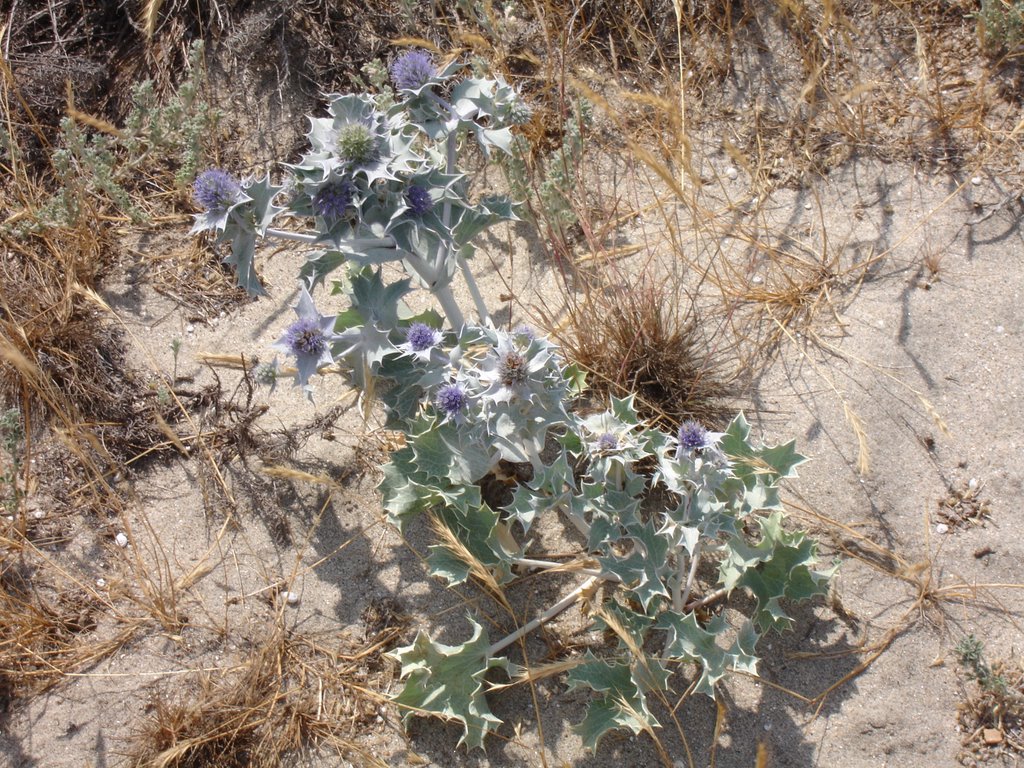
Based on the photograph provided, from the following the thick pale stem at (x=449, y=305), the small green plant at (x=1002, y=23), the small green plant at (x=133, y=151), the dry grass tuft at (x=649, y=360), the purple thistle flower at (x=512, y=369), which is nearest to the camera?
the purple thistle flower at (x=512, y=369)

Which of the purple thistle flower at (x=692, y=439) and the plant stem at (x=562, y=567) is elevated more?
the purple thistle flower at (x=692, y=439)

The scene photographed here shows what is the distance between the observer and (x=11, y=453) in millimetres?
2988

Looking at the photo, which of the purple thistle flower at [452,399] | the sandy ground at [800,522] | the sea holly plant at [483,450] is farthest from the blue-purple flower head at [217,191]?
the sandy ground at [800,522]

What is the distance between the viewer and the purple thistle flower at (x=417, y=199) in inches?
88.5

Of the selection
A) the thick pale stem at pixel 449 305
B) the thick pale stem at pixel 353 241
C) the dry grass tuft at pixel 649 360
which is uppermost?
the thick pale stem at pixel 353 241

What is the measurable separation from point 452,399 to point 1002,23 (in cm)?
261

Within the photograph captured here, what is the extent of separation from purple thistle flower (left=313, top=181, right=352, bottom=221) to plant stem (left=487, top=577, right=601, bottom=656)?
4.03 feet

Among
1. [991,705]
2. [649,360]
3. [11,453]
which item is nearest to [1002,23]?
[649,360]

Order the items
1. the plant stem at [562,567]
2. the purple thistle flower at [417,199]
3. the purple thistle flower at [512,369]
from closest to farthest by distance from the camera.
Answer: the purple thistle flower at [512,369] < the purple thistle flower at [417,199] < the plant stem at [562,567]

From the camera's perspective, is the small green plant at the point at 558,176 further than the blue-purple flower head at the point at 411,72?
Yes

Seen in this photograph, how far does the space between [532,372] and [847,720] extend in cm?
128

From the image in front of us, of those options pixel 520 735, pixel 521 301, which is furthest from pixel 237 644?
pixel 521 301

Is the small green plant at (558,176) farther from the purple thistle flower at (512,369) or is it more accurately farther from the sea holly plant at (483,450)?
the purple thistle flower at (512,369)

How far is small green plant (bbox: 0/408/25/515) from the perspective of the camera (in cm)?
282
